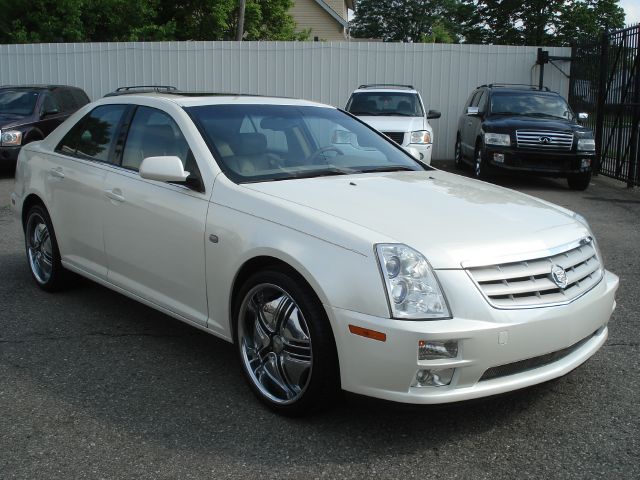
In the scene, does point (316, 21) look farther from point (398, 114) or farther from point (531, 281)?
point (531, 281)

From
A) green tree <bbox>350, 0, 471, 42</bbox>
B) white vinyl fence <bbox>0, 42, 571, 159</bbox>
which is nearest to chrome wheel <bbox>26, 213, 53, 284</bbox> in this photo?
white vinyl fence <bbox>0, 42, 571, 159</bbox>

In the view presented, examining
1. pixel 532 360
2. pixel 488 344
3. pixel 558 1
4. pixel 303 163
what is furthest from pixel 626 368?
pixel 558 1

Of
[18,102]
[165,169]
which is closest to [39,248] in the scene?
[165,169]

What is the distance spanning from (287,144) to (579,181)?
30.0 feet

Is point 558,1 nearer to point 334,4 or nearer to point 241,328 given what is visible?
point 334,4

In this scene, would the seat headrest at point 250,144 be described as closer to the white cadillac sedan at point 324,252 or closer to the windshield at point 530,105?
the white cadillac sedan at point 324,252

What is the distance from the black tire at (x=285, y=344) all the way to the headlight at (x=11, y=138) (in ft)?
34.5

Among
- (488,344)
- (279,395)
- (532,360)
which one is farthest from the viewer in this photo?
(279,395)

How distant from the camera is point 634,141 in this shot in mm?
12664

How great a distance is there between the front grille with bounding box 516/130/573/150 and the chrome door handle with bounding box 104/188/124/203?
886cm

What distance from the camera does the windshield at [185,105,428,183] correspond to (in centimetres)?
430

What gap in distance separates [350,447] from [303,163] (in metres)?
1.81

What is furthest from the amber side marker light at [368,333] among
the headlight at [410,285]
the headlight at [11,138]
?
the headlight at [11,138]

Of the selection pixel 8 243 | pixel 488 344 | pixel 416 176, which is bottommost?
pixel 8 243
